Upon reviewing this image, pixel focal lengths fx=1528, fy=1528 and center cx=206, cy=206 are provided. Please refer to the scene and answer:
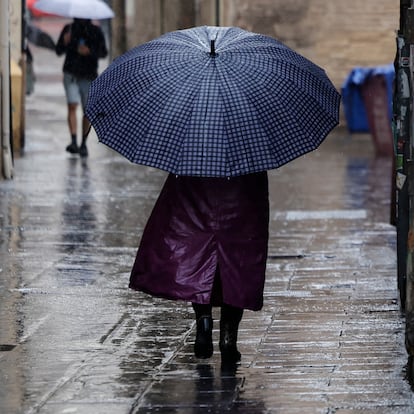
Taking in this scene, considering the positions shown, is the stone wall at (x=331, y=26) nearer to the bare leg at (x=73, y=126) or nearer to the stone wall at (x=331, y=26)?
the stone wall at (x=331, y=26)

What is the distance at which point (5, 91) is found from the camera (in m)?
15.2

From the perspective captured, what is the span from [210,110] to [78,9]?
38.2ft

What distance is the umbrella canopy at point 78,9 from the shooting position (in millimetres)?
17969

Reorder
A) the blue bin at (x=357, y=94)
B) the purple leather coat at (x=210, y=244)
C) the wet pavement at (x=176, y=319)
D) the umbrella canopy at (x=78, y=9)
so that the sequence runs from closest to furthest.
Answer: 1. the wet pavement at (x=176, y=319)
2. the purple leather coat at (x=210, y=244)
3. the umbrella canopy at (x=78, y=9)
4. the blue bin at (x=357, y=94)

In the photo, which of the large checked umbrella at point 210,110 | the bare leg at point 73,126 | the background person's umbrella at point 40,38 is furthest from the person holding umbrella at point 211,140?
the background person's umbrella at point 40,38

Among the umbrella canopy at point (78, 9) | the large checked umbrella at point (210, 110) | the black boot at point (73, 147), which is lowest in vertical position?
the black boot at point (73, 147)

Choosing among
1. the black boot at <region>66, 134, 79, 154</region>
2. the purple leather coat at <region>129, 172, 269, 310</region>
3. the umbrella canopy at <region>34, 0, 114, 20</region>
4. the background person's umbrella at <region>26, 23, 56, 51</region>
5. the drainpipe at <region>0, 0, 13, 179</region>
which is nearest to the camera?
the purple leather coat at <region>129, 172, 269, 310</region>

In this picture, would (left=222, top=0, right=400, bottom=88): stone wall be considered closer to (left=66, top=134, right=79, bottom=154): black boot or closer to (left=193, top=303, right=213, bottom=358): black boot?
(left=66, top=134, right=79, bottom=154): black boot

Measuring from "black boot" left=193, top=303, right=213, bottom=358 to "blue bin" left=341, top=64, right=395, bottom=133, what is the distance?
12769 millimetres

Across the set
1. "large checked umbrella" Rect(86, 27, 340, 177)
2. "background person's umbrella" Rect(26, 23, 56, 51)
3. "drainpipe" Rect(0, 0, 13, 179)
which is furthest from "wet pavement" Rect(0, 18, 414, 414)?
"background person's umbrella" Rect(26, 23, 56, 51)

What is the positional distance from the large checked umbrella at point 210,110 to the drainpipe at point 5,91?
318 inches

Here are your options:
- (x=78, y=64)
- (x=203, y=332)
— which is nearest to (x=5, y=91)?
(x=78, y=64)

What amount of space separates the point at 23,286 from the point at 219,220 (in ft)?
8.44

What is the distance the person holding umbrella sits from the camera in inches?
268
